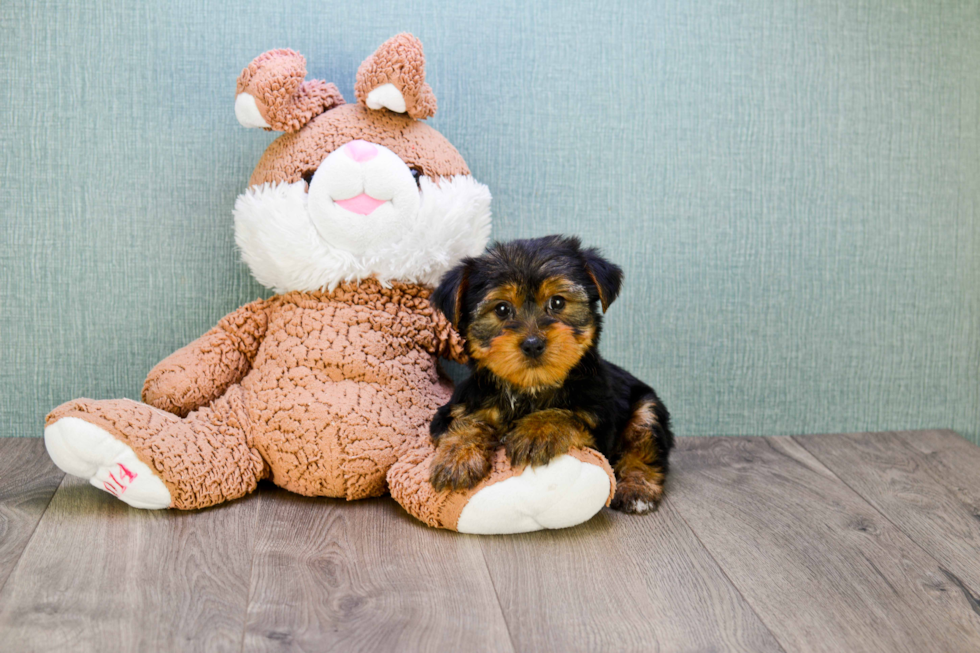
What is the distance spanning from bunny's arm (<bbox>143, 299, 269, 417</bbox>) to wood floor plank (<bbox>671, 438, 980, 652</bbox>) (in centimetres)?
139

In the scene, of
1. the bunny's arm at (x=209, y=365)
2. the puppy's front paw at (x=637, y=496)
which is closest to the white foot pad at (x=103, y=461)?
the bunny's arm at (x=209, y=365)

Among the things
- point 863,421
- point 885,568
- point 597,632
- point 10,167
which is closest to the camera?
point 597,632

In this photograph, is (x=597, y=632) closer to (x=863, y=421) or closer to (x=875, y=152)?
(x=863, y=421)

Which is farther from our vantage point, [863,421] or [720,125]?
[863,421]

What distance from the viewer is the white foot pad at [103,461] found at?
7.25ft

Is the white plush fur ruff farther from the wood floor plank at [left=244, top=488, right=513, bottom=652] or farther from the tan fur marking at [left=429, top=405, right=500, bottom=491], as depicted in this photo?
the wood floor plank at [left=244, top=488, right=513, bottom=652]

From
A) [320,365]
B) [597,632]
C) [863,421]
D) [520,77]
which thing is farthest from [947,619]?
[520,77]

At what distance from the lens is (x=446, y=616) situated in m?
1.84

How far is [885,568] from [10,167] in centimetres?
290

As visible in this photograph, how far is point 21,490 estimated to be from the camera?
8.14 feet

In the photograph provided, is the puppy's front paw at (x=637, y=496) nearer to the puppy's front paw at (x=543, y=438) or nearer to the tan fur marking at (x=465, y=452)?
the puppy's front paw at (x=543, y=438)

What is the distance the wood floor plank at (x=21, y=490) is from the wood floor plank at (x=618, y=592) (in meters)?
1.17

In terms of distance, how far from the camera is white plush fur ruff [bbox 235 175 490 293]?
246 cm

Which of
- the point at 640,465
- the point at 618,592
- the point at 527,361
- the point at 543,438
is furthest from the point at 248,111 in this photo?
the point at 618,592
